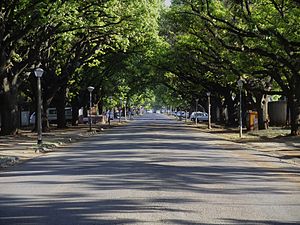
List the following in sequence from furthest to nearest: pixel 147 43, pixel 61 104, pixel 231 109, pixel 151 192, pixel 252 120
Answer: pixel 231 109 → pixel 61 104 → pixel 147 43 → pixel 252 120 → pixel 151 192

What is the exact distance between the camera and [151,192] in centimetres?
1127

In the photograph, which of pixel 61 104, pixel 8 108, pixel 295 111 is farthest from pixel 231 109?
pixel 8 108

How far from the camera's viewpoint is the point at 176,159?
62.1 feet

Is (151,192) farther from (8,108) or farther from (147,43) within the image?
(147,43)

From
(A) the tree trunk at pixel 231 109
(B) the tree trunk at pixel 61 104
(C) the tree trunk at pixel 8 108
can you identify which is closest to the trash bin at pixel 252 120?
(A) the tree trunk at pixel 231 109

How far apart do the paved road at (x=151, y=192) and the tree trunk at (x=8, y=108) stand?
1521 centimetres

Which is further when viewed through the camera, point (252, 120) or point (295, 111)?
point (252, 120)

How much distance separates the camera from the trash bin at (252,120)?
1555 inches

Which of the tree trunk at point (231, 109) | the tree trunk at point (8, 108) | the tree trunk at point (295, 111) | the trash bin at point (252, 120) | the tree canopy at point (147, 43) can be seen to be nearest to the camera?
the tree canopy at point (147, 43)

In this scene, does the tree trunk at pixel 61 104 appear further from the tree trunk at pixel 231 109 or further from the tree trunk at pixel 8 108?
the tree trunk at pixel 231 109

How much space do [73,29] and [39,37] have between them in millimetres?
2641

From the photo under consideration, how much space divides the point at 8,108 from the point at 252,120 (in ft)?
57.2

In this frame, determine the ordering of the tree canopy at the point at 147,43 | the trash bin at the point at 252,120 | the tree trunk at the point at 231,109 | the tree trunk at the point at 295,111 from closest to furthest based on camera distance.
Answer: the tree canopy at the point at 147,43 < the tree trunk at the point at 295,111 < the trash bin at the point at 252,120 < the tree trunk at the point at 231,109

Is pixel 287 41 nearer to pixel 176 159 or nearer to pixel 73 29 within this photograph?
pixel 176 159
